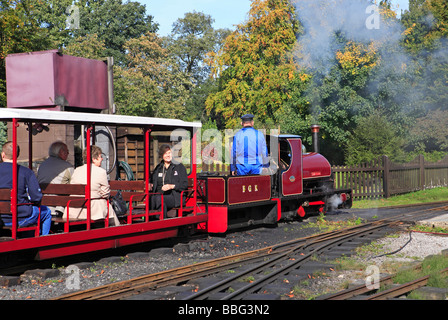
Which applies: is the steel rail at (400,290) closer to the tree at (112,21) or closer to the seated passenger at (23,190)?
the seated passenger at (23,190)

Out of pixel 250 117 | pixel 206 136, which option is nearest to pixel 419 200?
pixel 250 117

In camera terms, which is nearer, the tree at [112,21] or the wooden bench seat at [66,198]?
the wooden bench seat at [66,198]

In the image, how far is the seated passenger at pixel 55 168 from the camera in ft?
27.8

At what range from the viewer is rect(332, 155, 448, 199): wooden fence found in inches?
742

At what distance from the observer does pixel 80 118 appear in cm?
737

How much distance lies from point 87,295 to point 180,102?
109 feet

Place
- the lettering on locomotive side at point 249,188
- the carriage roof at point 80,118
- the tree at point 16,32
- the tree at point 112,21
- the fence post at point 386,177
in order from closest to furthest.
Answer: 1. the carriage roof at point 80,118
2. the lettering on locomotive side at point 249,188
3. the fence post at point 386,177
4. the tree at point 16,32
5. the tree at point 112,21

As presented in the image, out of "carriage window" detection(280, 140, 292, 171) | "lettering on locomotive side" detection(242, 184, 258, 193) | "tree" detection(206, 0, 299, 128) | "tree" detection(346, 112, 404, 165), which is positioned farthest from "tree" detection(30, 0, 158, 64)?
"lettering on locomotive side" detection(242, 184, 258, 193)

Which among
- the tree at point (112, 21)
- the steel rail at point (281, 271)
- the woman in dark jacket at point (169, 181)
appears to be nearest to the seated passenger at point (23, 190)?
the woman in dark jacket at point (169, 181)

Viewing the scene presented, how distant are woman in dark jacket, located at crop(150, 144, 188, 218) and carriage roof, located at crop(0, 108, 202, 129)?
2.30 feet

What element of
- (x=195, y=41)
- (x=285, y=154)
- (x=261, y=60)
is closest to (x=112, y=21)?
(x=195, y=41)

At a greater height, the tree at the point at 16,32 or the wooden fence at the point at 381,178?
the tree at the point at 16,32

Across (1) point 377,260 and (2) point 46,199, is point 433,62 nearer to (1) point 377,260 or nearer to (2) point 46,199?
(1) point 377,260

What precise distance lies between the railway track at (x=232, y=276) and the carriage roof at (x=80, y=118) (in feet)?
7.61
